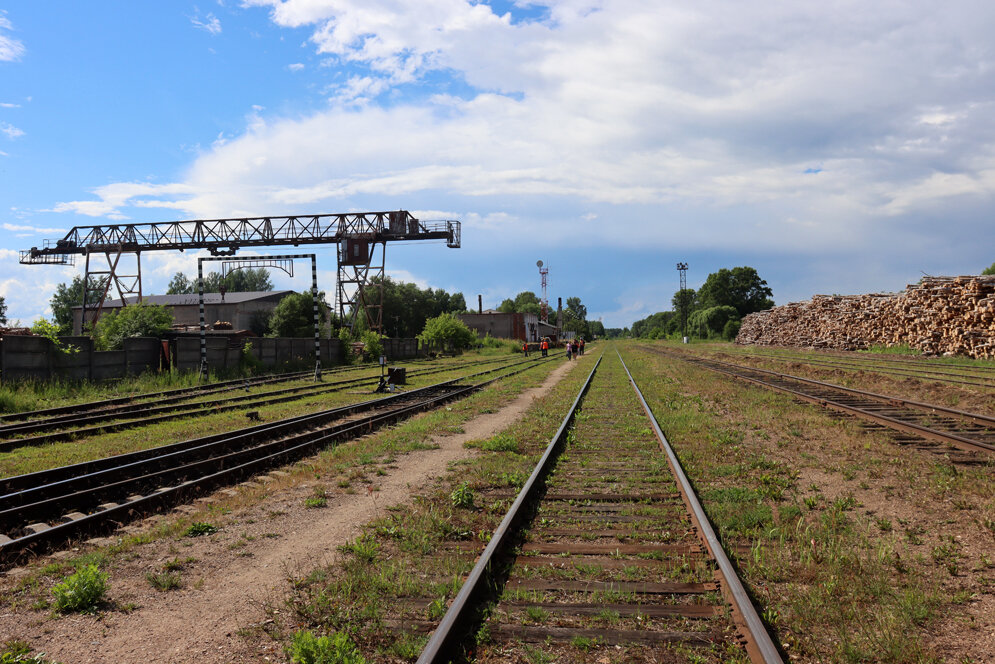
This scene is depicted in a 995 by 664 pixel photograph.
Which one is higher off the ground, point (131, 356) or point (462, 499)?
point (131, 356)

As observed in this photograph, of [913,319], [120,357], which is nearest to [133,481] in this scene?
[120,357]

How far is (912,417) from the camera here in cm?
1191

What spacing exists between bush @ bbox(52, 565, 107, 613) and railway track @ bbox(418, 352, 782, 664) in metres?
2.77

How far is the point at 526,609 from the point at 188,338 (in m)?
26.1

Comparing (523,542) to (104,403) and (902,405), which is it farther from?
(104,403)

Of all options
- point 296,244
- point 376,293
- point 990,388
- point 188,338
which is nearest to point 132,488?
point 990,388

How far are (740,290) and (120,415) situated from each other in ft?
354

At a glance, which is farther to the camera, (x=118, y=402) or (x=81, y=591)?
(x=118, y=402)

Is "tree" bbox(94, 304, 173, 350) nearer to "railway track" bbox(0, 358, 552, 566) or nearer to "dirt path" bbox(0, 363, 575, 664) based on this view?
"railway track" bbox(0, 358, 552, 566)

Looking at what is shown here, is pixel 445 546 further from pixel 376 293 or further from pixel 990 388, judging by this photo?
pixel 376 293

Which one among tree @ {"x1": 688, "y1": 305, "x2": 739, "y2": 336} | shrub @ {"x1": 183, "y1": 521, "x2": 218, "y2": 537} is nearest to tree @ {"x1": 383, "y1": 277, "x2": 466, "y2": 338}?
tree @ {"x1": 688, "y1": 305, "x2": 739, "y2": 336}

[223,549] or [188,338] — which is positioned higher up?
[188,338]

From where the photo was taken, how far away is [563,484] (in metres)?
7.73

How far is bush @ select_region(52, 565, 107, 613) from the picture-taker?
15.0ft
